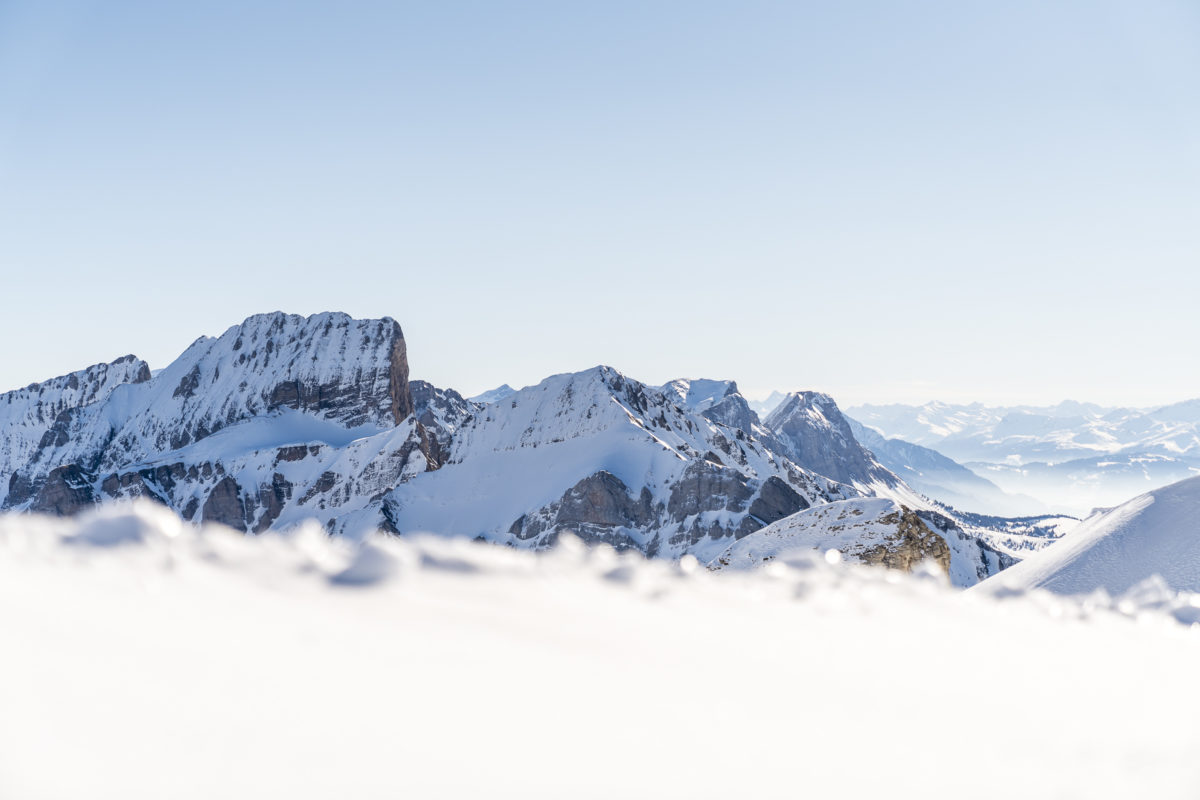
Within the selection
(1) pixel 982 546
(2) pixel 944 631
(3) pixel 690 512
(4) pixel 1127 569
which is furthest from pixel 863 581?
(1) pixel 982 546

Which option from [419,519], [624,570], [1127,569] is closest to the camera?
[624,570]

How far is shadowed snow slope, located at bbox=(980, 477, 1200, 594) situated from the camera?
3281cm

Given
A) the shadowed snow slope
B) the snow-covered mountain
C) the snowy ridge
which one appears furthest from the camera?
the snowy ridge

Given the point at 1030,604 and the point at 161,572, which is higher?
the point at 161,572

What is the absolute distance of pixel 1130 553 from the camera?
34875 mm

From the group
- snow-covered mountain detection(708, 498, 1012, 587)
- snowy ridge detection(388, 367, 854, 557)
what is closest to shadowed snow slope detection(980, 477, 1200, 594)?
snow-covered mountain detection(708, 498, 1012, 587)

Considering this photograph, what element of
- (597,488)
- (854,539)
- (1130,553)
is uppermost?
(597,488)

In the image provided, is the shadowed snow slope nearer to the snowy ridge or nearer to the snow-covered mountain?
the snow-covered mountain

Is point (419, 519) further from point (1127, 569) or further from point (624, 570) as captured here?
point (624, 570)

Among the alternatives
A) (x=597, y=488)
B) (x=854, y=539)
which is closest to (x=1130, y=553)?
(x=854, y=539)

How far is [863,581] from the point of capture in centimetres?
2103

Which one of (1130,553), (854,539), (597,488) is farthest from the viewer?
(597,488)

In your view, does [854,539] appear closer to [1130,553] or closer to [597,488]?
[1130,553]

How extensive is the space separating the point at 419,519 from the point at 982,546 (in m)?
114
